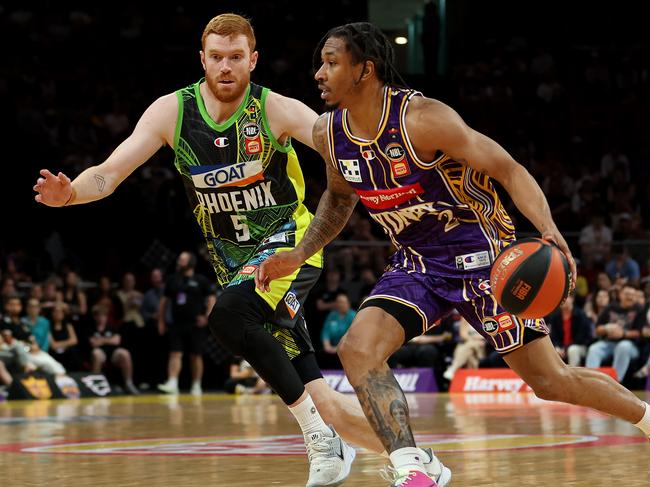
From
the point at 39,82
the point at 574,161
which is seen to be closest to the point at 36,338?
the point at 39,82

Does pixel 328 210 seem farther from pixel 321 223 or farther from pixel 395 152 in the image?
pixel 395 152

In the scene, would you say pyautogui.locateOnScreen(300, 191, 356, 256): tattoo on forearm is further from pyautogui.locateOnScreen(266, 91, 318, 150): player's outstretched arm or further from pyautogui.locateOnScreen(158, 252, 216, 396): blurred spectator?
Result: pyautogui.locateOnScreen(158, 252, 216, 396): blurred spectator

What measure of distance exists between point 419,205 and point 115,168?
160 cm

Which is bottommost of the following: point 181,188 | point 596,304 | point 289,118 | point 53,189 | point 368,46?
point 596,304

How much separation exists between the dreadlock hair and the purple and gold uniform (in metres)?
0.09

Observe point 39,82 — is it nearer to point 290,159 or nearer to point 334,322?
point 334,322

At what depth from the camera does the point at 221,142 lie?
593cm

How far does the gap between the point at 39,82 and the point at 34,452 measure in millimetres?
15361

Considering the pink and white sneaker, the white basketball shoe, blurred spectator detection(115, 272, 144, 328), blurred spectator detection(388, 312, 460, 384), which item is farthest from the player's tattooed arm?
blurred spectator detection(115, 272, 144, 328)

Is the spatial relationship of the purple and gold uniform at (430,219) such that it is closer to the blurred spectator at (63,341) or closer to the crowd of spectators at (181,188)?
the crowd of spectators at (181,188)

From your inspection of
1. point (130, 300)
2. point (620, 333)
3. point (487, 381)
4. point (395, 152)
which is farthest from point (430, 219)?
point (130, 300)

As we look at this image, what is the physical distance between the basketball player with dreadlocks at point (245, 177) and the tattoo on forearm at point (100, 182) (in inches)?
0.8

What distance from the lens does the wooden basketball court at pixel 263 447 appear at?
577cm

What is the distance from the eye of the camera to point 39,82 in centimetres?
2173
